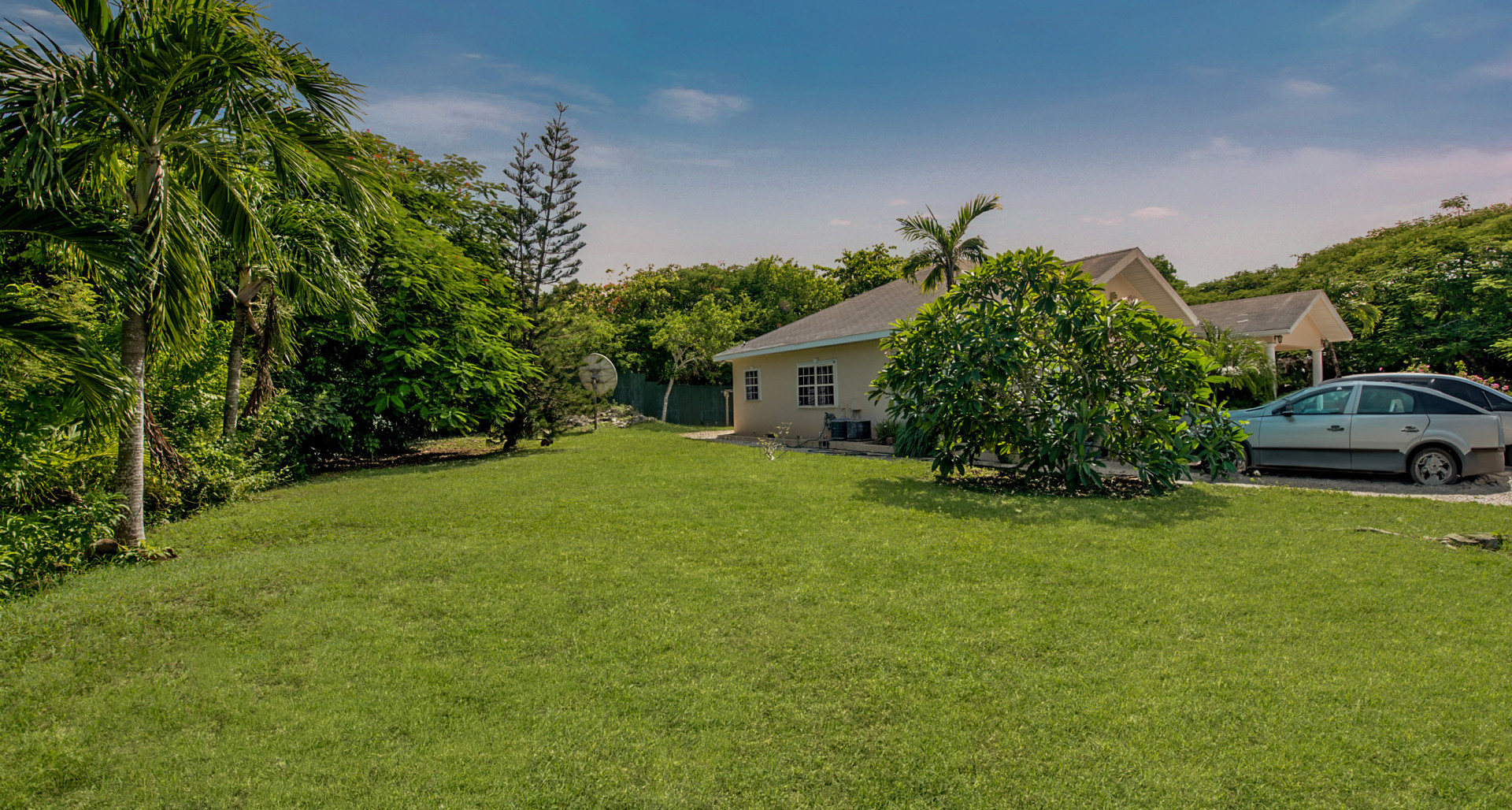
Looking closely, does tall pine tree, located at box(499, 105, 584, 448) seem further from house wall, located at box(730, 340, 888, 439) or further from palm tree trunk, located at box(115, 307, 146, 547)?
palm tree trunk, located at box(115, 307, 146, 547)

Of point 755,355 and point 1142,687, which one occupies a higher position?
point 755,355

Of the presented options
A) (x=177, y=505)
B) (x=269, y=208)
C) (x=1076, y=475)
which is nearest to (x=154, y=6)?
(x=269, y=208)

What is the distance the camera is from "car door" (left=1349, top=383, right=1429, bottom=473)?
8688 mm

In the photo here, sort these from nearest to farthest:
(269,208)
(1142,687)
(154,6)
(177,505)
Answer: (1142,687) → (154,6) → (177,505) → (269,208)

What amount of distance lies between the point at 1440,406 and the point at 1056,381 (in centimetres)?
498

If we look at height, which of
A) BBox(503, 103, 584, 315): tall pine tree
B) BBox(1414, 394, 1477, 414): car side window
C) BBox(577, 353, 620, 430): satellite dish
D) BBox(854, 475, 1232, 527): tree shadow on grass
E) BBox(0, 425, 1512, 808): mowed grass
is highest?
BBox(503, 103, 584, 315): tall pine tree

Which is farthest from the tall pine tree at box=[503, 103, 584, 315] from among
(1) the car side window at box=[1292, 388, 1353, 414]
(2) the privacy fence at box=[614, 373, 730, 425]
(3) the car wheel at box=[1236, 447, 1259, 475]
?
(1) the car side window at box=[1292, 388, 1353, 414]

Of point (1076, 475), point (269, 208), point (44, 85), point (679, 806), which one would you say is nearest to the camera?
point (679, 806)

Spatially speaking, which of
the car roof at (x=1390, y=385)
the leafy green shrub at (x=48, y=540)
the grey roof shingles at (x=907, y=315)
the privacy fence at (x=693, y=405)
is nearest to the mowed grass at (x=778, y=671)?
the leafy green shrub at (x=48, y=540)

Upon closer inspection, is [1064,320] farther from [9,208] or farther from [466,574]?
[9,208]

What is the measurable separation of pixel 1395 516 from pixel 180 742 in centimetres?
969

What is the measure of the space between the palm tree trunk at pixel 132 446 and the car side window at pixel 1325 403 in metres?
13.8

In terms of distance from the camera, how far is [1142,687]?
3105mm

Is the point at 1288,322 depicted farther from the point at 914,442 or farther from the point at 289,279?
Result: the point at 289,279
